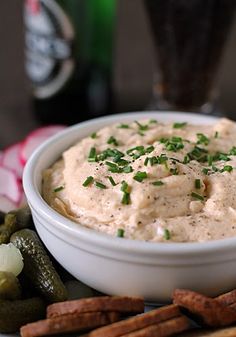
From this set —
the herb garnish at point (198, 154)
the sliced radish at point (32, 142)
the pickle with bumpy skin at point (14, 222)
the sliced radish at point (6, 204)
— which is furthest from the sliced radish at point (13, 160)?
the herb garnish at point (198, 154)

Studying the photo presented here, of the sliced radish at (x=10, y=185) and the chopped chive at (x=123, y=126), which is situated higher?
the chopped chive at (x=123, y=126)

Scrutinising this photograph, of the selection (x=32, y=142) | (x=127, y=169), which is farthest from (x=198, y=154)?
(x=32, y=142)

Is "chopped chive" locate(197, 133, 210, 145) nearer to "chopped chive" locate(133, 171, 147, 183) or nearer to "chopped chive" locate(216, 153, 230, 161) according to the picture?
"chopped chive" locate(216, 153, 230, 161)

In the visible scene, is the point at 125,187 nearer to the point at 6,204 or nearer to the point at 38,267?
the point at 38,267

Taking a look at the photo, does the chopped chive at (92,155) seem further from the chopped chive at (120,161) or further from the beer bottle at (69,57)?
the beer bottle at (69,57)

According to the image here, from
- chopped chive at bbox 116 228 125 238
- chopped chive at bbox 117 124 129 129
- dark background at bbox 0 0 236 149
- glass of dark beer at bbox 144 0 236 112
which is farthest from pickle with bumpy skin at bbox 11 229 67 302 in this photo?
dark background at bbox 0 0 236 149

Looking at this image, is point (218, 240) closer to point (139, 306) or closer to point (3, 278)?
point (139, 306)
